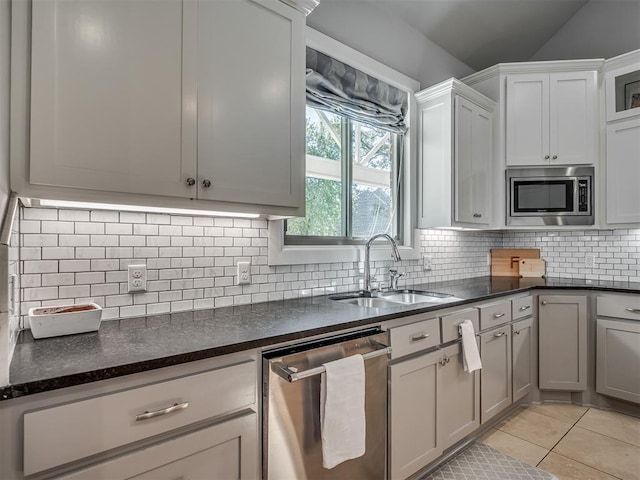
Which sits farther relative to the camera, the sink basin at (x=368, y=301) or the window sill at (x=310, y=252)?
the sink basin at (x=368, y=301)

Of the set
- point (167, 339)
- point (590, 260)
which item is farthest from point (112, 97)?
point (590, 260)

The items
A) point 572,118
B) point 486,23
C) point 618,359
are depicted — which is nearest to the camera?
point 618,359

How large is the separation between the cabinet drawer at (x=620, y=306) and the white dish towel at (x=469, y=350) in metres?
1.32

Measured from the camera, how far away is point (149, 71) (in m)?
1.26

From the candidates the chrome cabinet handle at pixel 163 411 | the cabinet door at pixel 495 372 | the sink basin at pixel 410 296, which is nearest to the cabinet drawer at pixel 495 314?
the cabinet door at pixel 495 372

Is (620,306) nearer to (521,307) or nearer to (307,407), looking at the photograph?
(521,307)

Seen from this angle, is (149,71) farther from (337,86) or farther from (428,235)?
(428,235)

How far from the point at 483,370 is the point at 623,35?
3.13 m

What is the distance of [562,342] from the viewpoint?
2.70 metres

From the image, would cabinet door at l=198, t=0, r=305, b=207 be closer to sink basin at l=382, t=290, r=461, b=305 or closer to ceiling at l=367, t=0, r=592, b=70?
sink basin at l=382, t=290, r=461, b=305

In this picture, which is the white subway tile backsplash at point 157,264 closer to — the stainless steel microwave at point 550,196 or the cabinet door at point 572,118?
the stainless steel microwave at point 550,196

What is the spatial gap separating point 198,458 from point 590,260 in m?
3.49

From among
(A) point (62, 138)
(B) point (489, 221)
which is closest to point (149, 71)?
(A) point (62, 138)

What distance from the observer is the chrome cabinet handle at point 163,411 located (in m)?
0.95
